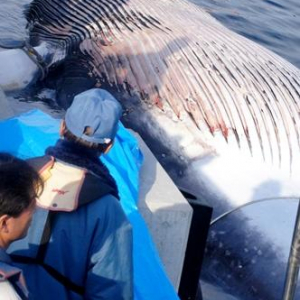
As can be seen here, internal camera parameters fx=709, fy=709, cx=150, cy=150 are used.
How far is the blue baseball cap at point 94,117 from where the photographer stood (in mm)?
2977

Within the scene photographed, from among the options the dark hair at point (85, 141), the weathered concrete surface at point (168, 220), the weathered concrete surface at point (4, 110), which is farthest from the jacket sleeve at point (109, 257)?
the weathered concrete surface at point (4, 110)

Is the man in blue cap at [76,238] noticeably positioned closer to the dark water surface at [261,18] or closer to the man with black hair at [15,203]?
the man with black hair at [15,203]

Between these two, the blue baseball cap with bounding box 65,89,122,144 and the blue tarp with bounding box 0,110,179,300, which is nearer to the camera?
the blue baseball cap with bounding box 65,89,122,144

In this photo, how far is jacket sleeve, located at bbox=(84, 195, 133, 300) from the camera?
8.90 ft

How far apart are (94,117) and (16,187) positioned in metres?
0.98

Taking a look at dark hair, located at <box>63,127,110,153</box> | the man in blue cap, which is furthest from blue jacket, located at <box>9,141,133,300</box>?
dark hair, located at <box>63,127,110,153</box>

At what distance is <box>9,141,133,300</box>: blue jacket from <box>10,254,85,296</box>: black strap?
0.01 m

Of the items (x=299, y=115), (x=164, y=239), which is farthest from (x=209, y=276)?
(x=299, y=115)

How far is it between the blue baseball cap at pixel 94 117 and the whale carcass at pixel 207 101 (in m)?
1.79

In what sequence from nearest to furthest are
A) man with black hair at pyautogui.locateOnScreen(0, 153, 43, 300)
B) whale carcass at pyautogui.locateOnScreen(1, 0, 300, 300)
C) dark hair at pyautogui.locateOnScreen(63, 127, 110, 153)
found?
man with black hair at pyautogui.locateOnScreen(0, 153, 43, 300)
dark hair at pyautogui.locateOnScreen(63, 127, 110, 153)
whale carcass at pyautogui.locateOnScreen(1, 0, 300, 300)

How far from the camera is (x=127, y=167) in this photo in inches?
151

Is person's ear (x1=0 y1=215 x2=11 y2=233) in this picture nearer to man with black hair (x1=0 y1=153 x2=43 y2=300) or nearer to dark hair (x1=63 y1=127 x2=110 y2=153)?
man with black hair (x1=0 y1=153 x2=43 y2=300)

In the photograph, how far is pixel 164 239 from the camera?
3.77 m

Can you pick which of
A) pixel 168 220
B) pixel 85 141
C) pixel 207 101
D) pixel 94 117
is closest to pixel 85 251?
pixel 85 141
